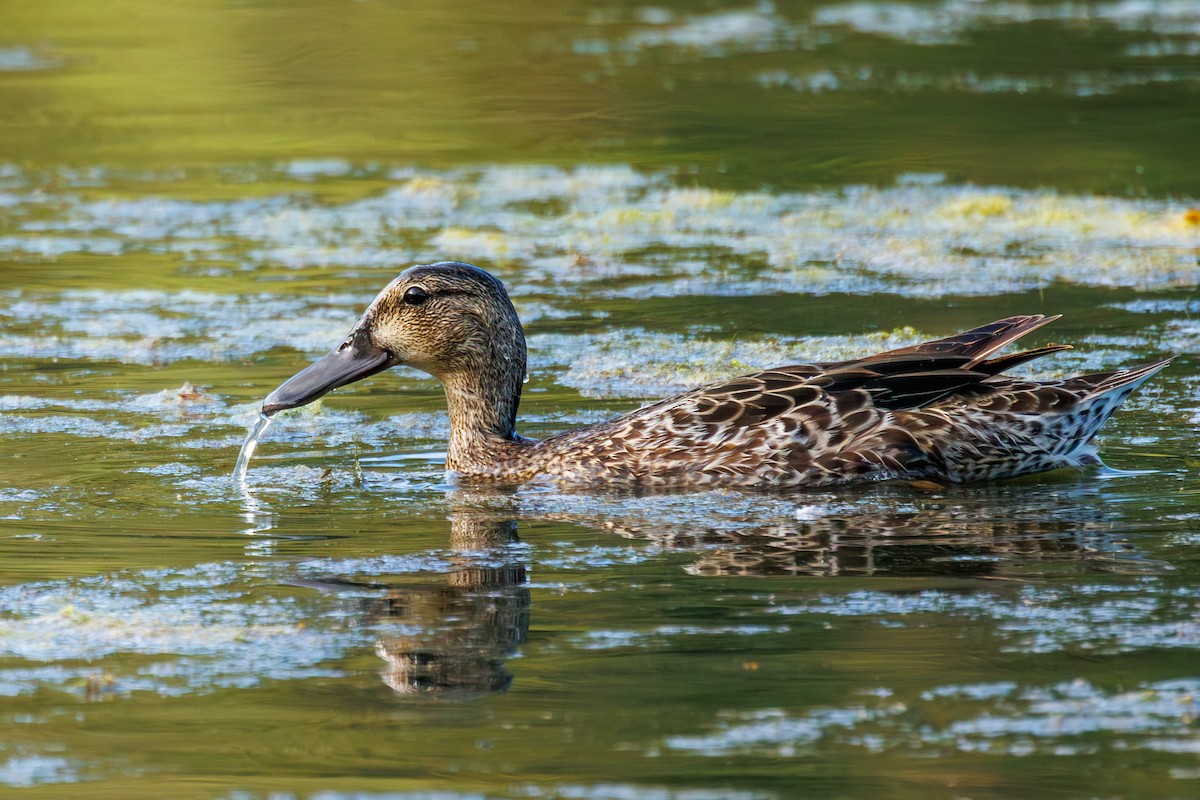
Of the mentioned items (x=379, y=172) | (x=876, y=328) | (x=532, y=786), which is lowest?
(x=532, y=786)

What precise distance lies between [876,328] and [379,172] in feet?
20.0

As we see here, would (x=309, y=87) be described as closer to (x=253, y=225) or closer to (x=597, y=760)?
(x=253, y=225)

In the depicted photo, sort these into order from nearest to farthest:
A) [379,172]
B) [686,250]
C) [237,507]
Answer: [237,507]
[686,250]
[379,172]

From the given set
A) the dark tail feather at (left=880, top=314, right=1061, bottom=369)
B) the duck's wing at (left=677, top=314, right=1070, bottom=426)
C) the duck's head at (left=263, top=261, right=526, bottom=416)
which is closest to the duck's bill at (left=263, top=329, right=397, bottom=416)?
the duck's head at (left=263, top=261, right=526, bottom=416)

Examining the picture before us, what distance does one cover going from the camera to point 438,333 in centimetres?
796

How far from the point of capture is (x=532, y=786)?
164 inches

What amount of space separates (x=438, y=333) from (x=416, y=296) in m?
0.18

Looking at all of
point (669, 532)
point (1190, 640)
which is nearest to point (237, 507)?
point (669, 532)

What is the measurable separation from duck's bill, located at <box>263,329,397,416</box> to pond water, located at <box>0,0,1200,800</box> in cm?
29

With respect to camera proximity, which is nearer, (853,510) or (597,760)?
(597,760)

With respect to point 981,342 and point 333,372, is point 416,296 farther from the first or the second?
point 981,342

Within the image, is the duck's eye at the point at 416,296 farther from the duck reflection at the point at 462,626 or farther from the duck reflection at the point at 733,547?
the duck reflection at the point at 462,626

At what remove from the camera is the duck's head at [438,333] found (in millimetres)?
7859

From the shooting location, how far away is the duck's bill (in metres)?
7.54
